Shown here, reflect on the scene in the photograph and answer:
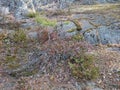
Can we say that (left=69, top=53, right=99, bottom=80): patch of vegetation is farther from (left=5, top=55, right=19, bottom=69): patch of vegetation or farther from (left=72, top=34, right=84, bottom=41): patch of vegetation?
(left=72, top=34, right=84, bottom=41): patch of vegetation

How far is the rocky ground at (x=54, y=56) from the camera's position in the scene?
7.58 metres

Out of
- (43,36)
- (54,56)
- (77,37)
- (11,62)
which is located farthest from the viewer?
(43,36)

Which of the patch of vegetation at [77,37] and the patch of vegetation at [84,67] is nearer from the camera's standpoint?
the patch of vegetation at [84,67]

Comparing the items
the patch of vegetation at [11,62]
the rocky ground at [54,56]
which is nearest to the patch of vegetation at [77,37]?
the rocky ground at [54,56]

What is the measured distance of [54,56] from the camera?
27.0 ft

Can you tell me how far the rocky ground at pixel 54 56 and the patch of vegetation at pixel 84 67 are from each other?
127 mm

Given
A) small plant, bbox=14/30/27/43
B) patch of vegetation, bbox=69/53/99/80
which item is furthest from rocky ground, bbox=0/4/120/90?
patch of vegetation, bbox=69/53/99/80

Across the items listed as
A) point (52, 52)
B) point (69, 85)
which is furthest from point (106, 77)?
point (52, 52)

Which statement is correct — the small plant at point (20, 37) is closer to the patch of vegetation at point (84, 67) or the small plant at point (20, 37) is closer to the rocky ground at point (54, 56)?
the rocky ground at point (54, 56)

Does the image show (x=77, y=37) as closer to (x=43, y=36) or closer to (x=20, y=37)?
(x=43, y=36)

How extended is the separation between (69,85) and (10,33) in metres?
4.48

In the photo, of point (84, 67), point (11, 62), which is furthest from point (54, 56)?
point (11, 62)

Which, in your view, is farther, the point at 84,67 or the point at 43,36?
the point at 43,36

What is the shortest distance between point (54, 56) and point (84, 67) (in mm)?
949
